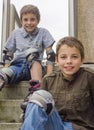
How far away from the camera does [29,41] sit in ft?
13.2

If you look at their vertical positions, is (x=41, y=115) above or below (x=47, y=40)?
below

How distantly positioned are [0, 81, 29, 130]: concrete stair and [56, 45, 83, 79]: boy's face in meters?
0.64

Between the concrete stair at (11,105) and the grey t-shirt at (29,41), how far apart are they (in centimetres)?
39

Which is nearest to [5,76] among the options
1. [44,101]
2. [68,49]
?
[68,49]

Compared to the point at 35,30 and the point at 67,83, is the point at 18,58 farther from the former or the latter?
the point at 67,83

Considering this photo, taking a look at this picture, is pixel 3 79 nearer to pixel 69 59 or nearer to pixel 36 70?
pixel 36 70

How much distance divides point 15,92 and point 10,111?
406mm

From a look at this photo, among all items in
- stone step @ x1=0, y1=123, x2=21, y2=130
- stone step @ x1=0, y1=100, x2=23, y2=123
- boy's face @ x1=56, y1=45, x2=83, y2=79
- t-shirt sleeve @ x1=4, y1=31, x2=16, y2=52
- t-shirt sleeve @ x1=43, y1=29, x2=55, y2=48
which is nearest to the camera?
boy's face @ x1=56, y1=45, x2=83, y2=79

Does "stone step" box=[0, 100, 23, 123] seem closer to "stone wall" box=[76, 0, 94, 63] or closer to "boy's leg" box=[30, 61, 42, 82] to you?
"boy's leg" box=[30, 61, 42, 82]

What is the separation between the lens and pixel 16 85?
12.1 feet

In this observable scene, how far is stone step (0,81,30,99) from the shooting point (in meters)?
3.63

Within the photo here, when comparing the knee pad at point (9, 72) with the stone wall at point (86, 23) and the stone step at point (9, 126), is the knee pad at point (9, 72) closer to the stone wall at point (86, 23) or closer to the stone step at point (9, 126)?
the stone step at point (9, 126)

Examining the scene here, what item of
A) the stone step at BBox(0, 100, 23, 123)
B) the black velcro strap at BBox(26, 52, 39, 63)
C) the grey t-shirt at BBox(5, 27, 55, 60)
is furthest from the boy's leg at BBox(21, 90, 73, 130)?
the grey t-shirt at BBox(5, 27, 55, 60)

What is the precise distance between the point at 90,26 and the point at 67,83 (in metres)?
2.63
